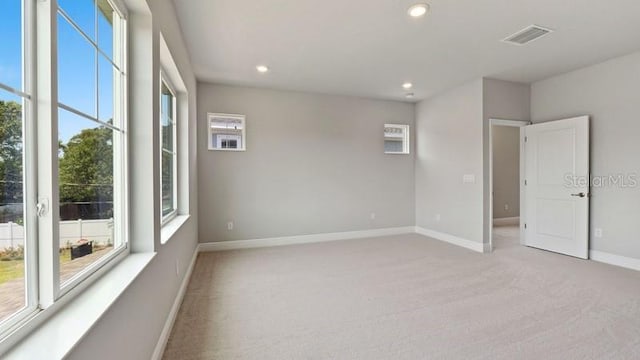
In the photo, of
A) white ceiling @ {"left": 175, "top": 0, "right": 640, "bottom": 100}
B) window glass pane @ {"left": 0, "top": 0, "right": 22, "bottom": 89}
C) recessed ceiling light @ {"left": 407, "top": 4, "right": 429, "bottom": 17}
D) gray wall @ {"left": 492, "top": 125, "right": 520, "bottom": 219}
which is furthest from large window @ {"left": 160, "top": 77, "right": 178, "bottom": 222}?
gray wall @ {"left": 492, "top": 125, "right": 520, "bottom": 219}

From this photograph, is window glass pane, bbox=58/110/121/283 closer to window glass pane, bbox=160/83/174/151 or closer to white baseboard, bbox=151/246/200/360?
white baseboard, bbox=151/246/200/360

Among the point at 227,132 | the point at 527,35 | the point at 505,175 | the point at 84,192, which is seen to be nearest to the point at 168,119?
the point at 227,132

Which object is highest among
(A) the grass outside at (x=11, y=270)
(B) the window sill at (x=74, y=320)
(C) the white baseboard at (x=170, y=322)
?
(A) the grass outside at (x=11, y=270)

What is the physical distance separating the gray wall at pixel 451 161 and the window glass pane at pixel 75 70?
476 cm

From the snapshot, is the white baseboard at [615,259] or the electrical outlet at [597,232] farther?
the electrical outlet at [597,232]

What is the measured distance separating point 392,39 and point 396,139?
2.99 metres

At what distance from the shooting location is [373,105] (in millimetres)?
5738

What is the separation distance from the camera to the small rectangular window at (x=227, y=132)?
483cm

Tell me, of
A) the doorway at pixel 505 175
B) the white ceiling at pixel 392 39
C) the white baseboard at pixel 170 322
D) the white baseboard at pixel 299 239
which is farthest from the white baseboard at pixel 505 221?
the white baseboard at pixel 170 322

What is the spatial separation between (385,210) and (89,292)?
5.12 meters

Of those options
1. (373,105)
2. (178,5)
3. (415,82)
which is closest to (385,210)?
(373,105)

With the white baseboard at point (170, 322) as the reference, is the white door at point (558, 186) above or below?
above

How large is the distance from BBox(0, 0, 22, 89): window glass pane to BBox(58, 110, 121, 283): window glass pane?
0.87 feet

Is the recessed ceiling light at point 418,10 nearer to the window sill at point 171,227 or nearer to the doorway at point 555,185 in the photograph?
the doorway at point 555,185
